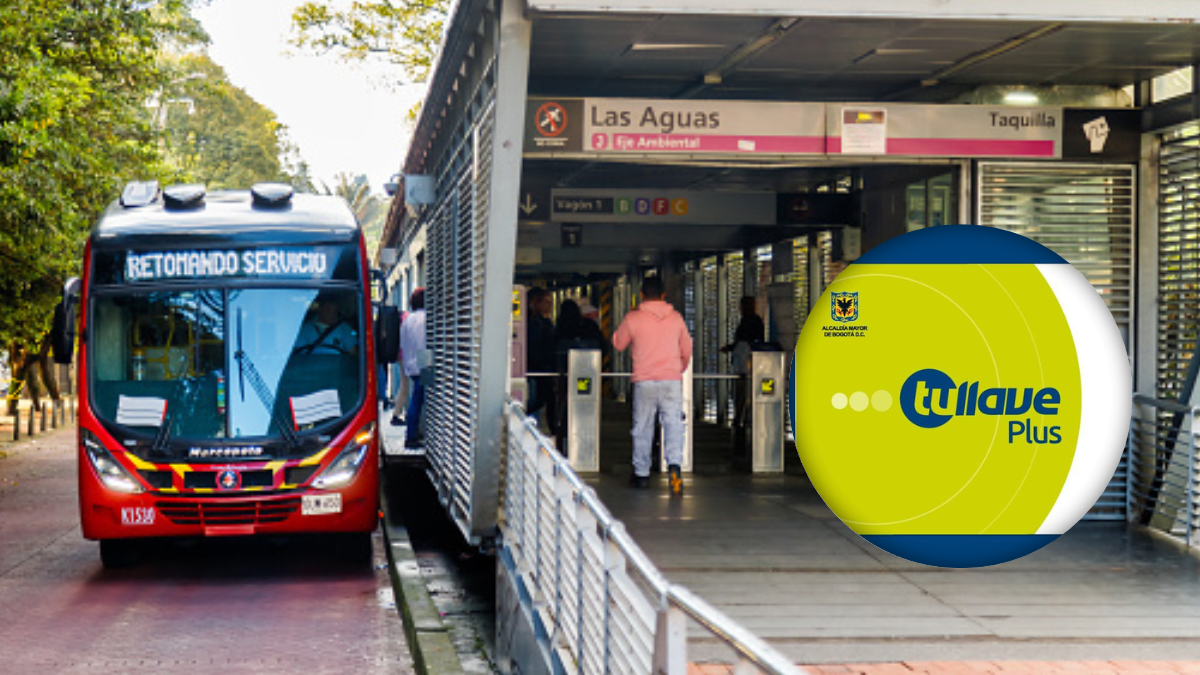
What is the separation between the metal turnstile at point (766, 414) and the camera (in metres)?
14.6

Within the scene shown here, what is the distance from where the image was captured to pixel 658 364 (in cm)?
1269

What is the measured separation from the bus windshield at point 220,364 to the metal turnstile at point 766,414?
13.9 feet

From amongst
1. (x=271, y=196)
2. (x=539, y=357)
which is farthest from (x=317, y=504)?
(x=539, y=357)

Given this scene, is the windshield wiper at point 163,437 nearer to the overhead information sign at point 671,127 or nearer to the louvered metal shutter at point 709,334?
the overhead information sign at point 671,127

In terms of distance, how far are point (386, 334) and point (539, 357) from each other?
13.9ft

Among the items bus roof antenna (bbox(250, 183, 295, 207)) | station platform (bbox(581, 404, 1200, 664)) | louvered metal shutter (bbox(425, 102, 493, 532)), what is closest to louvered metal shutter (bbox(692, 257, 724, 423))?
louvered metal shutter (bbox(425, 102, 493, 532))

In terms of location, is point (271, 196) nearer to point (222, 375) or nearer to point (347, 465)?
point (222, 375)

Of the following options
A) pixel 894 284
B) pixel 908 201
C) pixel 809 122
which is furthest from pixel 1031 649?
pixel 908 201

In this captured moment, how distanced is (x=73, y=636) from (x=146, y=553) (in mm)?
3849

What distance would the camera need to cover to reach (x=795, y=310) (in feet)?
62.8

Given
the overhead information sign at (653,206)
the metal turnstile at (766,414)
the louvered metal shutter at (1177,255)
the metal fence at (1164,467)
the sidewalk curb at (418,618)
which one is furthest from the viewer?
the overhead information sign at (653,206)

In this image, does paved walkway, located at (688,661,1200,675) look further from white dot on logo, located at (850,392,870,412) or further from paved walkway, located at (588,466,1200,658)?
white dot on logo, located at (850,392,870,412)

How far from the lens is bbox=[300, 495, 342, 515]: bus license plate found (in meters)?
11.5

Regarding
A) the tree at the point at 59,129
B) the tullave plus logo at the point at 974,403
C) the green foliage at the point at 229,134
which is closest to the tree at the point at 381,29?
the tree at the point at 59,129
